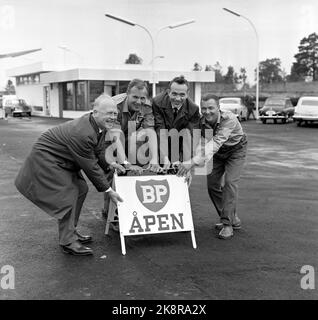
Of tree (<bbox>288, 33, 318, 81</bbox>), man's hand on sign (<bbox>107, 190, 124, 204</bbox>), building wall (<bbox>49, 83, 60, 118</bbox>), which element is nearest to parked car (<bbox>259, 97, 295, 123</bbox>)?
building wall (<bbox>49, 83, 60, 118</bbox>)

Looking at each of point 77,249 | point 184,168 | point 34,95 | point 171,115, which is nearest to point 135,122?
point 171,115

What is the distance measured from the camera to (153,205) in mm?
5625

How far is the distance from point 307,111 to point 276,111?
12.2 feet

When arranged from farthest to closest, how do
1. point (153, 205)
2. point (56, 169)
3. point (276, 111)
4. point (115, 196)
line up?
1. point (276, 111)
2. point (153, 205)
3. point (115, 196)
4. point (56, 169)

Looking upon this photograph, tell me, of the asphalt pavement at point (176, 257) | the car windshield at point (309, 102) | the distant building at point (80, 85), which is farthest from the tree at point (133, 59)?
the asphalt pavement at point (176, 257)

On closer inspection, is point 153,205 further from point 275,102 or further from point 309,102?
point 275,102

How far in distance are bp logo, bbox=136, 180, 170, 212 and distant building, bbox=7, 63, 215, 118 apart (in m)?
32.3

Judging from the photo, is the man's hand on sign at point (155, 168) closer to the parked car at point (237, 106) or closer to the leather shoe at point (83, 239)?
the leather shoe at point (83, 239)

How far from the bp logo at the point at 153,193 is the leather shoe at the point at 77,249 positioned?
0.85 metres

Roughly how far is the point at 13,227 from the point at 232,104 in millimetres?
30121

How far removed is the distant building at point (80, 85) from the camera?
3844 centimetres
